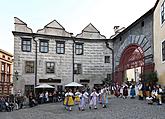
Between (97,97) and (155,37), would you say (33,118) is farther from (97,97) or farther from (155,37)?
(155,37)

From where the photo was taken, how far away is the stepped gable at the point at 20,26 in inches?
1314

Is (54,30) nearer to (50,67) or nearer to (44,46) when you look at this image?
(44,46)

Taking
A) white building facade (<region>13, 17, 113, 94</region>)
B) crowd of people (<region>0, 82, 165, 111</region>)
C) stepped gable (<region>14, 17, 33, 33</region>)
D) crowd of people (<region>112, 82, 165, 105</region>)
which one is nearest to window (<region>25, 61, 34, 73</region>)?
white building facade (<region>13, 17, 113, 94</region>)

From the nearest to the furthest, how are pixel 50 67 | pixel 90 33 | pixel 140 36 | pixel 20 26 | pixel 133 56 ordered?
pixel 140 36 → pixel 133 56 → pixel 20 26 → pixel 50 67 → pixel 90 33

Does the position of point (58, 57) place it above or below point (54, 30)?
below

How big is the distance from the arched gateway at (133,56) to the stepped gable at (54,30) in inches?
316

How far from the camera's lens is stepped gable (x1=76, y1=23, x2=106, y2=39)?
1448 inches

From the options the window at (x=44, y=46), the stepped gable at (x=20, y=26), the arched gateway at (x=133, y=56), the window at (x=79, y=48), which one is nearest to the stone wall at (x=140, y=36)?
the arched gateway at (x=133, y=56)

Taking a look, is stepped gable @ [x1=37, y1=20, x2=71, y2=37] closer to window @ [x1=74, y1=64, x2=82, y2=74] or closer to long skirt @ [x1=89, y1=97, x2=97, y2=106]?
window @ [x1=74, y1=64, x2=82, y2=74]

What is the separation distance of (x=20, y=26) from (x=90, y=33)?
32.6 feet

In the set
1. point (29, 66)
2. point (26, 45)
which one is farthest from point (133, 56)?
point (26, 45)

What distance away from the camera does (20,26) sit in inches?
1324

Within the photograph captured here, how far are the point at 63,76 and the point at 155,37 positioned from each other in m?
14.1

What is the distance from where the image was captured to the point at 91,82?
35.9m
